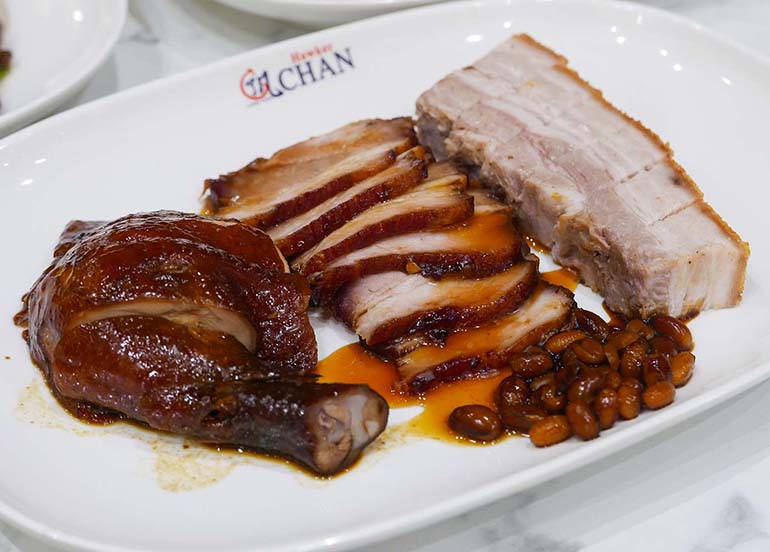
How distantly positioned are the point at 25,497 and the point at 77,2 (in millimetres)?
4166

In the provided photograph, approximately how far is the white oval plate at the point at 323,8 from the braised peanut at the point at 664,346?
3210 mm

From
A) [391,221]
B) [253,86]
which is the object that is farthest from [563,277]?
[253,86]

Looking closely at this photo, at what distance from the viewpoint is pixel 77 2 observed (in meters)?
6.29

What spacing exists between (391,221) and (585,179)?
3.63 feet

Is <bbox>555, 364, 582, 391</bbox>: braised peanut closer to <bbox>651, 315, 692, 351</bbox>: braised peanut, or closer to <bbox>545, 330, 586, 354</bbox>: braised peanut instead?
<bbox>545, 330, 586, 354</bbox>: braised peanut

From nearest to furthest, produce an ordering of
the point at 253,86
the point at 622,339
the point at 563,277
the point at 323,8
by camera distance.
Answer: the point at 622,339, the point at 563,277, the point at 253,86, the point at 323,8

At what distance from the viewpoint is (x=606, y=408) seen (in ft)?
11.6

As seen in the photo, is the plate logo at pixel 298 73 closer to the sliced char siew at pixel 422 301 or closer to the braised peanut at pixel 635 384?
the sliced char siew at pixel 422 301

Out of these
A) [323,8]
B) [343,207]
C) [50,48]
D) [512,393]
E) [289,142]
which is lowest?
[50,48]

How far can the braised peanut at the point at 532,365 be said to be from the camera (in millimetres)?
3869

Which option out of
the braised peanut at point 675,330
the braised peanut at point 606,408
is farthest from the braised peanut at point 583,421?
the braised peanut at point 675,330

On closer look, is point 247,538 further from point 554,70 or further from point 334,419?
point 554,70

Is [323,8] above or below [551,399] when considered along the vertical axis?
above

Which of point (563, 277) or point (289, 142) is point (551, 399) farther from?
point (289, 142)
